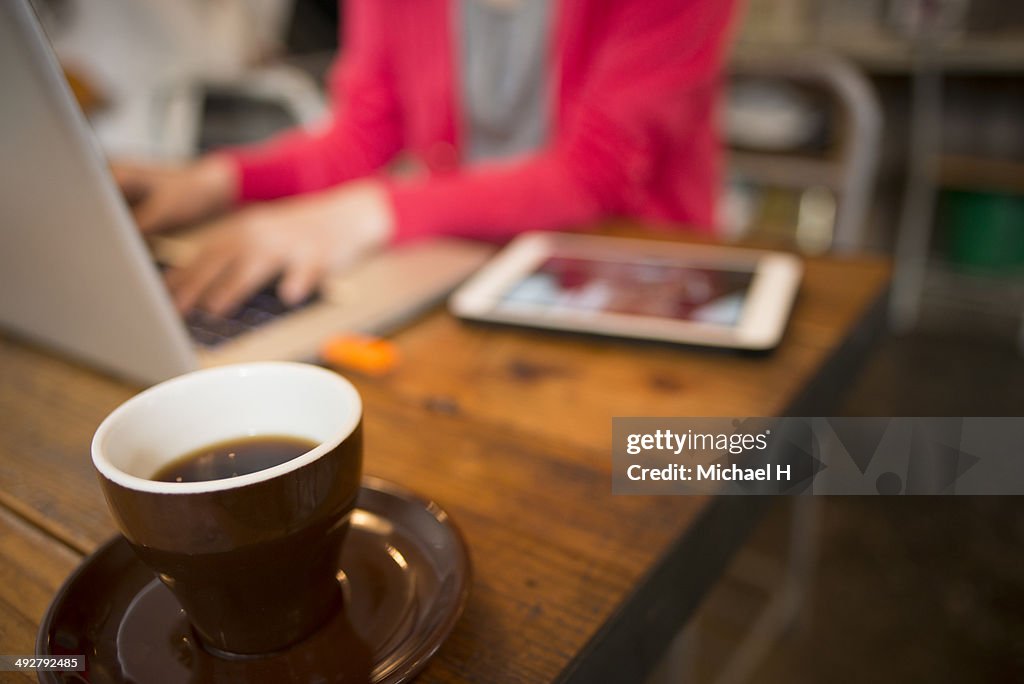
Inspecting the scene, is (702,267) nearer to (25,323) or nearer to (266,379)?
(266,379)

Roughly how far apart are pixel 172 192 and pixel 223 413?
2.02ft

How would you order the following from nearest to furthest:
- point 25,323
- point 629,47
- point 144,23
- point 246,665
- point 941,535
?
point 246,665
point 25,323
point 629,47
point 941,535
point 144,23

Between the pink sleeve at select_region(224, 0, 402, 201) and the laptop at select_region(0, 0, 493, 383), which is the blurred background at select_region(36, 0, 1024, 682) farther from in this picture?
the laptop at select_region(0, 0, 493, 383)

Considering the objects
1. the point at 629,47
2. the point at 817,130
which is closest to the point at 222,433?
the point at 629,47

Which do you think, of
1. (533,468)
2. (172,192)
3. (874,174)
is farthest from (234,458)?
(874,174)

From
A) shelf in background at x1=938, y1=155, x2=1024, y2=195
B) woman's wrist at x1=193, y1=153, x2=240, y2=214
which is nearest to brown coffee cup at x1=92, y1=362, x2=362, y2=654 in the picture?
woman's wrist at x1=193, y1=153, x2=240, y2=214

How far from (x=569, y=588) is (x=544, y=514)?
0.06m

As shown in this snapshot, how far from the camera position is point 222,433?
1.10ft

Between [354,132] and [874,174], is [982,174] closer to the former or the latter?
[874,174]

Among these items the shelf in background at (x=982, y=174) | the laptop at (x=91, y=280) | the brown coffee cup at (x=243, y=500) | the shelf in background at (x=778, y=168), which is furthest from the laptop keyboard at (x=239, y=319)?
the shelf in background at (x=982, y=174)

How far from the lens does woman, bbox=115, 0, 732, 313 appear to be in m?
0.73

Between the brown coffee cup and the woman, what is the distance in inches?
12.0

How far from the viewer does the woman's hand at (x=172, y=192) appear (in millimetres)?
834

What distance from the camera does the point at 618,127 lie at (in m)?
0.90
